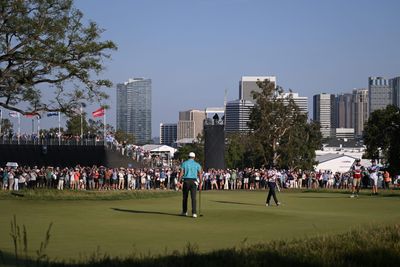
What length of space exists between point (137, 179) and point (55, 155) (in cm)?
1647

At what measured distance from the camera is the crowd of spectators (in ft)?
141

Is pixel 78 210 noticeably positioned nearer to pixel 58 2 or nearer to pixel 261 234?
pixel 261 234

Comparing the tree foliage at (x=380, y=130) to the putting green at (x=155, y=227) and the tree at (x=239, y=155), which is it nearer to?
the tree at (x=239, y=155)

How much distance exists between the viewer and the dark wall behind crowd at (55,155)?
5934 cm

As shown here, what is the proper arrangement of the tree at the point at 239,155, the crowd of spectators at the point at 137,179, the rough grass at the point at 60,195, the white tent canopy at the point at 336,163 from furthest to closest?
the white tent canopy at the point at 336,163, the tree at the point at 239,155, the crowd of spectators at the point at 137,179, the rough grass at the point at 60,195

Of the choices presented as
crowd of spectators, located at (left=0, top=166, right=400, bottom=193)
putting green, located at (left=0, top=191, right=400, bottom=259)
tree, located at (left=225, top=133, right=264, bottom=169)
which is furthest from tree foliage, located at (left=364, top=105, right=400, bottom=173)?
putting green, located at (left=0, top=191, right=400, bottom=259)

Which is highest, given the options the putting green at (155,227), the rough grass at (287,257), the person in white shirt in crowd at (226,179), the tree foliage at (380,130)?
the tree foliage at (380,130)

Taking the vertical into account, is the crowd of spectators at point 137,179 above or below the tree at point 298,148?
below

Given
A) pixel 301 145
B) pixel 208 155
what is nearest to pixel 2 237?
pixel 208 155

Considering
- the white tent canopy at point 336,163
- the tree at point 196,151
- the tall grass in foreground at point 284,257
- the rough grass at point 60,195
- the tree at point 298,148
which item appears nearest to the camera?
the tall grass in foreground at point 284,257

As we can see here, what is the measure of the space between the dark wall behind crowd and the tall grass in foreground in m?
50.5

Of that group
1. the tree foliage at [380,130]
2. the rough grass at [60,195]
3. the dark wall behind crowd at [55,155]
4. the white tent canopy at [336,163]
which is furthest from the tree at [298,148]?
the rough grass at [60,195]

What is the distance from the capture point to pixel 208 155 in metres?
48.7

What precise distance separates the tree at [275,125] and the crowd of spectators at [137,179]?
1042 inches
